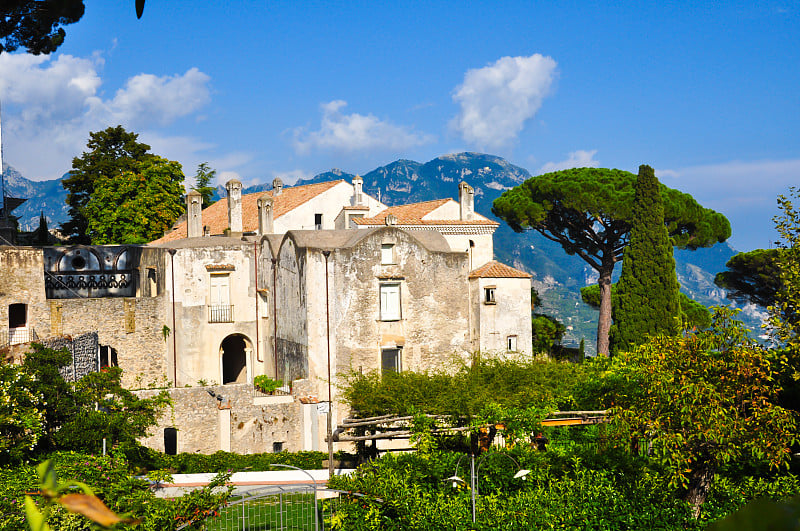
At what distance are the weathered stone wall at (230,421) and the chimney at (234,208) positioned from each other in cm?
1358

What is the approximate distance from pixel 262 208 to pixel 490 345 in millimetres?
13263

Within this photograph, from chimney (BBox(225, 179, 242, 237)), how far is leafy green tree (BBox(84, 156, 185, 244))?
8023 mm

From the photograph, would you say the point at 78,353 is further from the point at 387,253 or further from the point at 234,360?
the point at 387,253

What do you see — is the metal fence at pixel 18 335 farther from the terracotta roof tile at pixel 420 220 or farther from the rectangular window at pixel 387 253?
the terracotta roof tile at pixel 420 220

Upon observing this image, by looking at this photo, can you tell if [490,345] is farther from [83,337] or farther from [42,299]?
[42,299]

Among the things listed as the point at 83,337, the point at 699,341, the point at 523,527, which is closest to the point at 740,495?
the point at 699,341

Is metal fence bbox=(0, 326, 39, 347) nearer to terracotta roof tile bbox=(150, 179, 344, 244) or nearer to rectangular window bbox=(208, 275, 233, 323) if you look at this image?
rectangular window bbox=(208, 275, 233, 323)

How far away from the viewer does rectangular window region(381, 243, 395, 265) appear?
1180 inches

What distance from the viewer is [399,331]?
30.3 meters

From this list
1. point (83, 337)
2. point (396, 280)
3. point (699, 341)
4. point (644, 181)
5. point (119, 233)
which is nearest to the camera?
point (699, 341)

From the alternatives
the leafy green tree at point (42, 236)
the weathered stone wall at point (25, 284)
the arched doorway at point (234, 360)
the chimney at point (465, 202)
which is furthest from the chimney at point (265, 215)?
the leafy green tree at point (42, 236)

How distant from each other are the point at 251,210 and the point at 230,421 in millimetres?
20592

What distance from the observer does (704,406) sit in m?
14.4

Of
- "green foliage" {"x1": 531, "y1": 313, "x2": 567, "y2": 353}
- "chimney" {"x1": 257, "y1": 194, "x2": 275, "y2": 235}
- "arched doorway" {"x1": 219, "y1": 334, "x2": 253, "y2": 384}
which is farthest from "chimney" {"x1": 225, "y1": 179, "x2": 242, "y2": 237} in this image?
"green foliage" {"x1": 531, "y1": 313, "x2": 567, "y2": 353}
